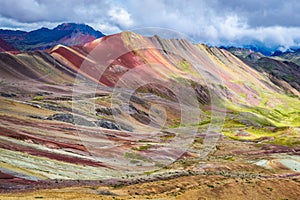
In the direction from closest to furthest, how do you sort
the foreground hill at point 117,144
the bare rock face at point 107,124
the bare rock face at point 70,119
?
the foreground hill at point 117,144 < the bare rock face at point 70,119 < the bare rock face at point 107,124

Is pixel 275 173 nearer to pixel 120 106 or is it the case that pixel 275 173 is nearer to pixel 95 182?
pixel 95 182

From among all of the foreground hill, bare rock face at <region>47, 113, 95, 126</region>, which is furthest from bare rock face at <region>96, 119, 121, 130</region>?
bare rock face at <region>47, 113, 95, 126</region>

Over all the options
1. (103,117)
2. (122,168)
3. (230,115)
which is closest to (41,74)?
(103,117)

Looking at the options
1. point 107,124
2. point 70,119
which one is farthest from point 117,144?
point 107,124

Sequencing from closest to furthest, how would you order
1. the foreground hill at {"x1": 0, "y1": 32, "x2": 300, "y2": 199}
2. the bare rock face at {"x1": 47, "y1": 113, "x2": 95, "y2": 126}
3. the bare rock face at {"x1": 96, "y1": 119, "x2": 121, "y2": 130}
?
1. the foreground hill at {"x1": 0, "y1": 32, "x2": 300, "y2": 199}
2. the bare rock face at {"x1": 47, "y1": 113, "x2": 95, "y2": 126}
3. the bare rock face at {"x1": 96, "y1": 119, "x2": 121, "y2": 130}

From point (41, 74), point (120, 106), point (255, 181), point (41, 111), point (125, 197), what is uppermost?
point (41, 74)

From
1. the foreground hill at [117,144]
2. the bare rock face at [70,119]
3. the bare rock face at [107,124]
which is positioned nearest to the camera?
the foreground hill at [117,144]

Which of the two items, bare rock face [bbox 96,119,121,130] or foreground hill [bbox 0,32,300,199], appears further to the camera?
bare rock face [bbox 96,119,121,130]

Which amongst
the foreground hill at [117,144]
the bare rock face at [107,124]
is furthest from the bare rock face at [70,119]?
the bare rock face at [107,124]

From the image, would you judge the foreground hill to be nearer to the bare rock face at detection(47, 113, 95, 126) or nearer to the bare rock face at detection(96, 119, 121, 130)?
the bare rock face at detection(96, 119, 121, 130)

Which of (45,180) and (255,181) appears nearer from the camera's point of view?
(45,180)

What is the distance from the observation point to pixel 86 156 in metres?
68.2

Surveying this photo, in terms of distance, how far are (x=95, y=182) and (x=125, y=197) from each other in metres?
9.49

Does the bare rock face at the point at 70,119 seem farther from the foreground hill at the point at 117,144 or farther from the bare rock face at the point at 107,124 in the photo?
the bare rock face at the point at 107,124
